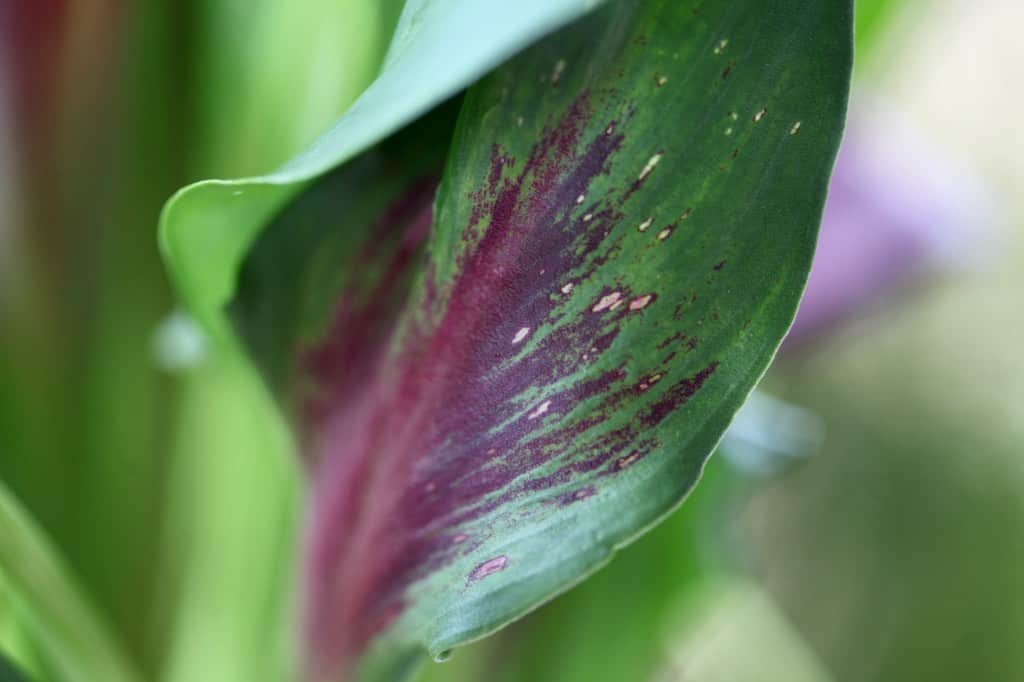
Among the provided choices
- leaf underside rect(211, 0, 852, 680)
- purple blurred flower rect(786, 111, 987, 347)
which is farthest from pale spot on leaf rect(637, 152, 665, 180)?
purple blurred flower rect(786, 111, 987, 347)

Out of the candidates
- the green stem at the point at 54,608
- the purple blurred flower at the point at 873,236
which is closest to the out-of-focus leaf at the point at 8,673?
the green stem at the point at 54,608

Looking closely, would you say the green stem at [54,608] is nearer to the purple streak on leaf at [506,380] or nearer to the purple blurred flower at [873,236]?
the purple streak on leaf at [506,380]

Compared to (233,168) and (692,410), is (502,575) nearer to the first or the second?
(692,410)

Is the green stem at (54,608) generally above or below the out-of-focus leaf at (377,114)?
below

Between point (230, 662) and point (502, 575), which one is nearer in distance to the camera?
point (502, 575)

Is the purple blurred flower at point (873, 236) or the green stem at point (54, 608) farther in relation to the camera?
the purple blurred flower at point (873, 236)

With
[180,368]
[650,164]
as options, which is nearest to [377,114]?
[650,164]

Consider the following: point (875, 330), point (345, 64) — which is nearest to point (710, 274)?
point (345, 64)

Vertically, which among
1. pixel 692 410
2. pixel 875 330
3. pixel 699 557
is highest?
pixel 692 410

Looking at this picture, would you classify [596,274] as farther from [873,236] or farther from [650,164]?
[873,236]
